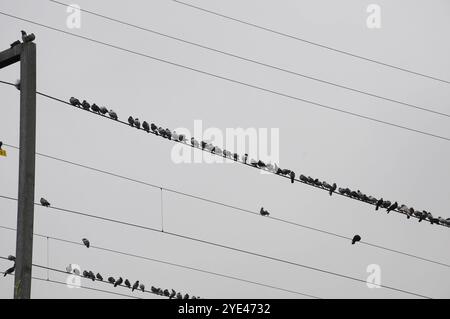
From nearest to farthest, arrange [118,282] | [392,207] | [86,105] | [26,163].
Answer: [26,163]
[86,105]
[392,207]
[118,282]

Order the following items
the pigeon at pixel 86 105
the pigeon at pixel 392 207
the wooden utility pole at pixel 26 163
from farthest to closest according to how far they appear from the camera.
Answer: the pigeon at pixel 392 207, the pigeon at pixel 86 105, the wooden utility pole at pixel 26 163

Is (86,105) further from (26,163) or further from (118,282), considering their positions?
(26,163)

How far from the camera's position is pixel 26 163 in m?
15.0

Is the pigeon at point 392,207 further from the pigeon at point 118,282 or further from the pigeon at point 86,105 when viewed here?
the pigeon at point 86,105

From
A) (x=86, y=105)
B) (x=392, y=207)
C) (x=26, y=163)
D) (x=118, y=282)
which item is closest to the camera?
(x=26, y=163)

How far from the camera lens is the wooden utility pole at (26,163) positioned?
582 inches

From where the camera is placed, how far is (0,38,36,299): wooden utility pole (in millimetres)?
14773

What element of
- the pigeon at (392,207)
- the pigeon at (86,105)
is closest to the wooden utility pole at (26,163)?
the pigeon at (86,105)

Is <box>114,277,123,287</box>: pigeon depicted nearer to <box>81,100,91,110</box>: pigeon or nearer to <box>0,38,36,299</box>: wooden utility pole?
<box>81,100,91,110</box>: pigeon

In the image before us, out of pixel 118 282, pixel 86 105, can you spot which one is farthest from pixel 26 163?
pixel 118 282
